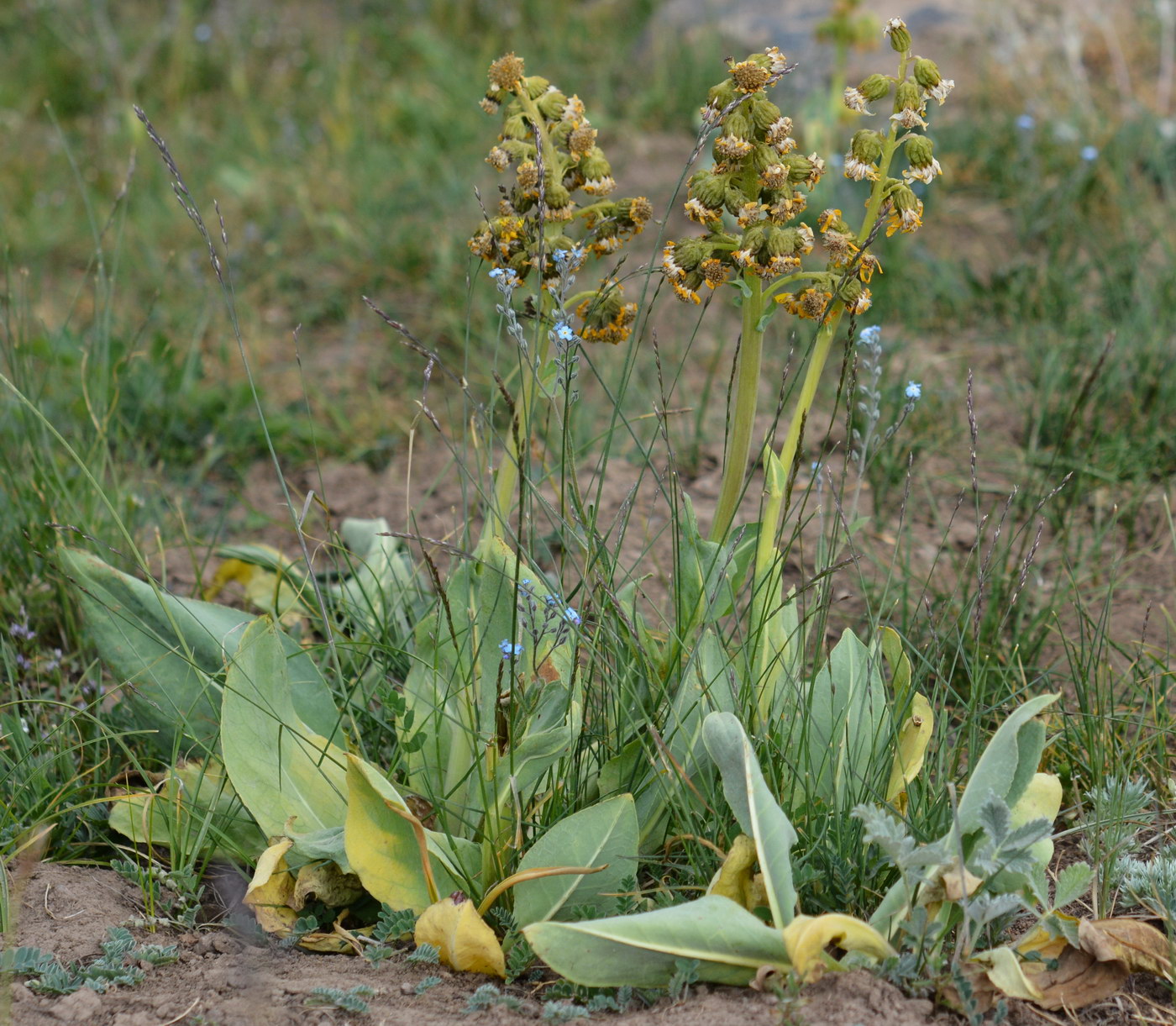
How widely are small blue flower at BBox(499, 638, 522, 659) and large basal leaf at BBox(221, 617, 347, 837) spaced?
0.96 feet

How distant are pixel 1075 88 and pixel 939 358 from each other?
6.55ft

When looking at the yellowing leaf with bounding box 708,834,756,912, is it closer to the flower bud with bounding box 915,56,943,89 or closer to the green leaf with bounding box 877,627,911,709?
the green leaf with bounding box 877,627,911,709

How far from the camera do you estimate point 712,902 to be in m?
1.32

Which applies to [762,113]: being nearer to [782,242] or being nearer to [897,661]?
[782,242]

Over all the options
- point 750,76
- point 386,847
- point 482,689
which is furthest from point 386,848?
point 750,76

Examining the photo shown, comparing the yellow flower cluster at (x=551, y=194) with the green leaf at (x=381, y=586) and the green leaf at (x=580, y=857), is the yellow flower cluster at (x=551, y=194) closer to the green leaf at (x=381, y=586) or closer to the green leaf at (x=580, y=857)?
the green leaf at (x=381, y=586)

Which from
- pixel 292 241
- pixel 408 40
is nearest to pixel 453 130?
pixel 292 241

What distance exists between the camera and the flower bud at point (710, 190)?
1506 millimetres

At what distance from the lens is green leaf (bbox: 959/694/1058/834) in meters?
1.42

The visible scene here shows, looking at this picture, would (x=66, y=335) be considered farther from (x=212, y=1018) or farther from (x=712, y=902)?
(x=712, y=902)

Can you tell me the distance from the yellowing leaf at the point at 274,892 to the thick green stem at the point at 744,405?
75 centimetres

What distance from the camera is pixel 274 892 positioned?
1588 mm

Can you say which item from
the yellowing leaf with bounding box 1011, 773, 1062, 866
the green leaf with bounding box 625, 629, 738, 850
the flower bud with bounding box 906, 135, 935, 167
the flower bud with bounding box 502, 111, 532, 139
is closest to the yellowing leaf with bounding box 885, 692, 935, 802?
the yellowing leaf with bounding box 1011, 773, 1062, 866

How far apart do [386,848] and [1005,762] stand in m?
0.80
